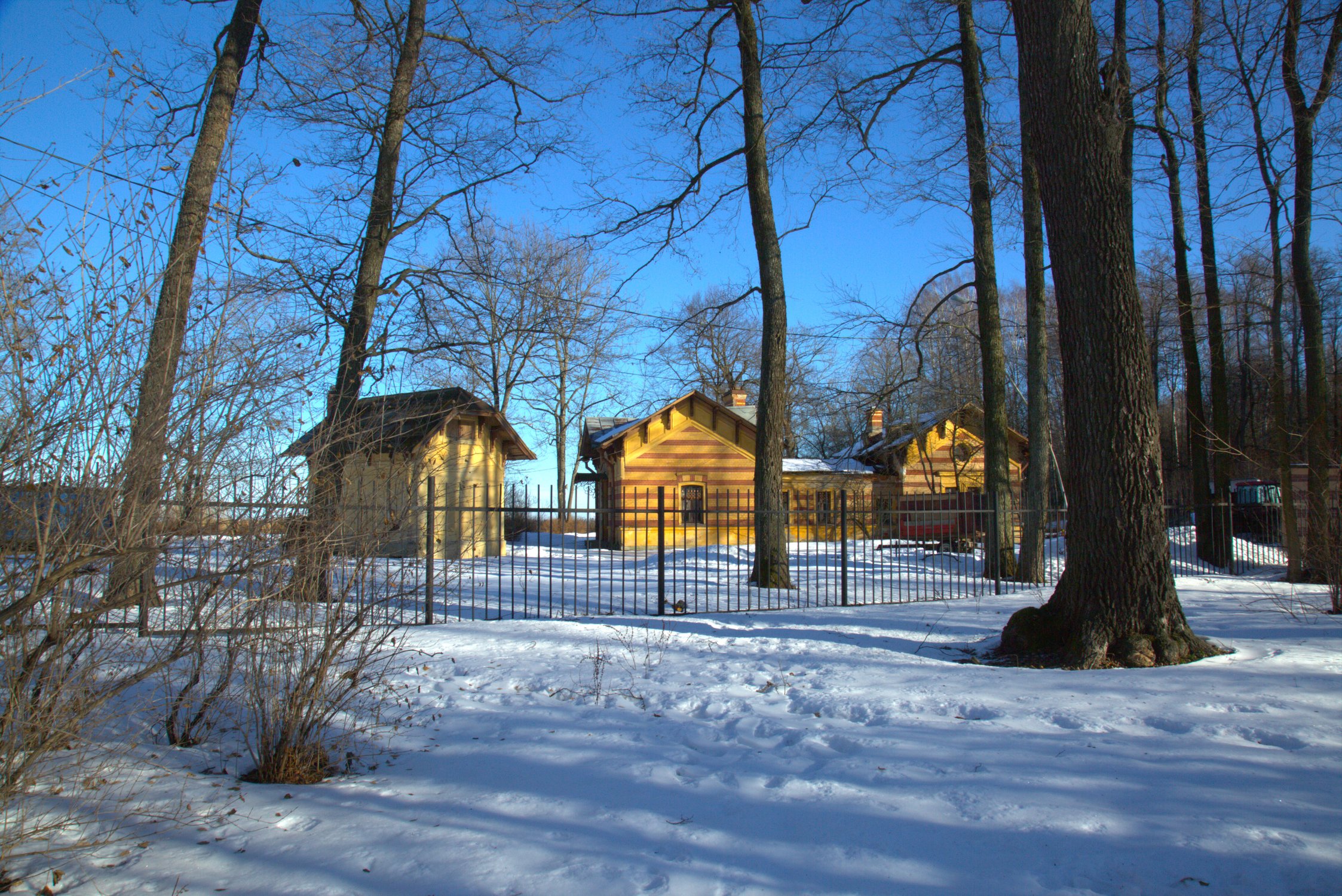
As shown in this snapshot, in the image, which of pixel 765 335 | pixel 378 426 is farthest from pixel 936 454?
pixel 378 426

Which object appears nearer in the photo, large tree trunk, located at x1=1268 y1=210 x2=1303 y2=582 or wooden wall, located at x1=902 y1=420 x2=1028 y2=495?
large tree trunk, located at x1=1268 y1=210 x2=1303 y2=582

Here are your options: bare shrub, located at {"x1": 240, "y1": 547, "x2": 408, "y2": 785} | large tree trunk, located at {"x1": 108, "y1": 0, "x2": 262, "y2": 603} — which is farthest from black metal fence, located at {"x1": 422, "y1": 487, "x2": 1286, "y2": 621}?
large tree trunk, located at {"x1": 108, "y1": 0, "x2": 262, "y2": 603}

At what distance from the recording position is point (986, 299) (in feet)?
45.3

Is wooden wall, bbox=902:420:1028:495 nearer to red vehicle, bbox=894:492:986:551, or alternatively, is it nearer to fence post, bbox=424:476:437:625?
red vehicle, bbox=894:492:986:551

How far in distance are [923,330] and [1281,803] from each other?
12624 millimetres

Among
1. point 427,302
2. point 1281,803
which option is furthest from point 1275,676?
point 427,302

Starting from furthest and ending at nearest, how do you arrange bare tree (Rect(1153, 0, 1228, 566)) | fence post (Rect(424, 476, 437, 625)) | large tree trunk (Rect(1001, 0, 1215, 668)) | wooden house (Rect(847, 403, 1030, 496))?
1. wooden house (Rect(847, 403, 1030, 496))
2. bare tree (Rect(1153, 0, 1228, 566))
3. fence post (Rect(424, 476, 437, 625))
4. large tree trunk (Rect(1001, 0, 1215, 668))

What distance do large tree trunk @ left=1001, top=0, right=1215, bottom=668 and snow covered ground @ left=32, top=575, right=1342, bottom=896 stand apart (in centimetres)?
60

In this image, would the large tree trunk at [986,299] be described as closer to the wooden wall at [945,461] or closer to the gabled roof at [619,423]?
the gabled roof at [619,423]

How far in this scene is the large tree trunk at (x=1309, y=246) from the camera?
12.2 m

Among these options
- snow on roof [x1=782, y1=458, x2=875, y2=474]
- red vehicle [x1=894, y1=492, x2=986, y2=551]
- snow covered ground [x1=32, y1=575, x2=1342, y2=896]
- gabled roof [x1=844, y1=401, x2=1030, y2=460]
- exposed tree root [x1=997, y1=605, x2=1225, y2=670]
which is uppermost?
gabled roof [x1=844, y1=401, x2=1030, y2=460]

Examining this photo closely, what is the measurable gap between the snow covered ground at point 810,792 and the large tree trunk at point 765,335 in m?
5.27

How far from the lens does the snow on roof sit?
1146 inches

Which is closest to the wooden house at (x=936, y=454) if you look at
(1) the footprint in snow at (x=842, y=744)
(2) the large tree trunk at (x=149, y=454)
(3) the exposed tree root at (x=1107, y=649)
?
(3) the exposed tree root at (x=1107, y=649)
